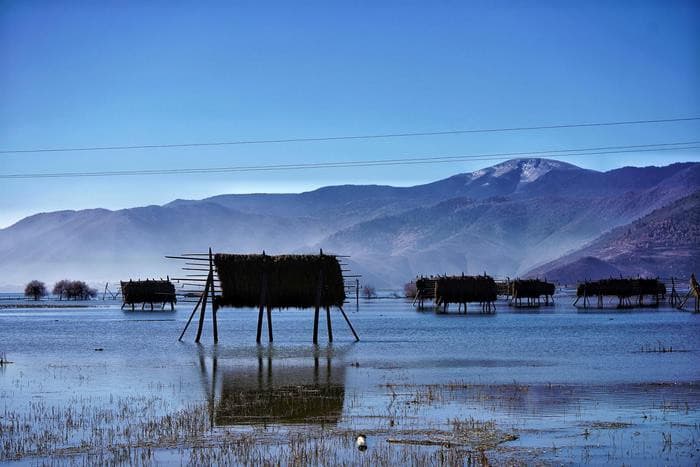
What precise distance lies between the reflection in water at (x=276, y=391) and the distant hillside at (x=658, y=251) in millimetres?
152384

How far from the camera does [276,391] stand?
68.4 ft

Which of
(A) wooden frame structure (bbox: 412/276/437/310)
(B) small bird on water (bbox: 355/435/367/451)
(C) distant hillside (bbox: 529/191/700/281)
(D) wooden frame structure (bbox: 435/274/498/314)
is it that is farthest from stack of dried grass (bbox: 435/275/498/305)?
(C) distant hillside (bbox: 529/191/700/281)

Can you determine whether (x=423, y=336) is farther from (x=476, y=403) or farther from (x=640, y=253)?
(x=640, y=253)

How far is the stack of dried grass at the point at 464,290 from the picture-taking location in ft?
242

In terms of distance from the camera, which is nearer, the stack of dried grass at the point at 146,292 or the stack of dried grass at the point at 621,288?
the stack of dried grass at the point at 146,292

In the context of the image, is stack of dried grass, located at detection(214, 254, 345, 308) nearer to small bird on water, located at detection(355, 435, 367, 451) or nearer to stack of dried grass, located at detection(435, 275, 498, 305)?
small bird on water, located at detection(355, 435, 367, 451)

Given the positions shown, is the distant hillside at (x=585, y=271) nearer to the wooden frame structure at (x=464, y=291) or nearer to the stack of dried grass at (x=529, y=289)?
the stack of dried grass at (x=529, y=289)

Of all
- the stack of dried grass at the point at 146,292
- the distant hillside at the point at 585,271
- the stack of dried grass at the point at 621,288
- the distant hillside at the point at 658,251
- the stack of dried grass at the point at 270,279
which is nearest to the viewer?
the stack of dried grass at the point at 270,279

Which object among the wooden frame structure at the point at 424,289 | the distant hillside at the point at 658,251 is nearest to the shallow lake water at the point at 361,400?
the wooden frame structure at the point at 424,289

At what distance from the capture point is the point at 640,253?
590 feet

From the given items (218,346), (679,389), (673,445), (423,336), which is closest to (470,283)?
(423,336)

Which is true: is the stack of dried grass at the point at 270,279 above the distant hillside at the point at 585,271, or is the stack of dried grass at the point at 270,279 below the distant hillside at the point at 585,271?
below

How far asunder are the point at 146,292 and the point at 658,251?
123 metres

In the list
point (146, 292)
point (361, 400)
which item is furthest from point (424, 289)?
point (361, 400)
